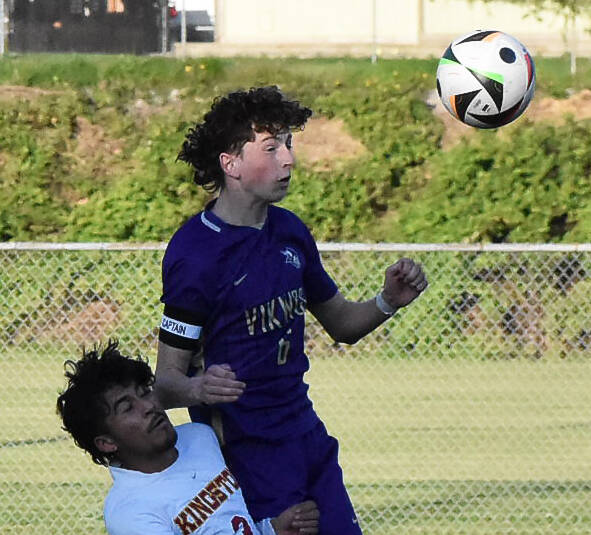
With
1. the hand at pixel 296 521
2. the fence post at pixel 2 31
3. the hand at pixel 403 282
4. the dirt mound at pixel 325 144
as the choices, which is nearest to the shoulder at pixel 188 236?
the hand at pixel 403 282

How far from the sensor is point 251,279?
458cm

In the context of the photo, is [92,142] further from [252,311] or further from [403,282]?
[252,311]

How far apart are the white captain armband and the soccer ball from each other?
8.28 feet

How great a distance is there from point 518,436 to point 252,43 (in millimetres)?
18193

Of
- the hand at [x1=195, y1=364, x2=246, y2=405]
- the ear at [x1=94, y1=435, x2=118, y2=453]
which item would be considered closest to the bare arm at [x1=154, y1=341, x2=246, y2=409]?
the hand at [x1=195, y1=364, x2=246, y2=405]

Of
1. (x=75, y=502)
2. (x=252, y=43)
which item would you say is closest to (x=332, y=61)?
(x=252, y=43)

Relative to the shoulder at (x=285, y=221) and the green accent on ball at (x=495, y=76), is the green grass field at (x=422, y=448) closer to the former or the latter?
the green accent on ball at (x=495, y=76)

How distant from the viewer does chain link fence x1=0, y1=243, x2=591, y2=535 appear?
899 centimetres

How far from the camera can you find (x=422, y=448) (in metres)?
11.0

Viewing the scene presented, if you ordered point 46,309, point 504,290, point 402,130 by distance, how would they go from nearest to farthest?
point 46,309 < point 504,290 < point 402,130

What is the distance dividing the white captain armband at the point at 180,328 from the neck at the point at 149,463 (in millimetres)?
364

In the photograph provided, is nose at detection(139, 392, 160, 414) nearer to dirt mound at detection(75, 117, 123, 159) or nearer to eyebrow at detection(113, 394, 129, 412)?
eyebrow at detection(113, 394, 129, 412)

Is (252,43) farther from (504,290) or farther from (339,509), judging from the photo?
(339,509)

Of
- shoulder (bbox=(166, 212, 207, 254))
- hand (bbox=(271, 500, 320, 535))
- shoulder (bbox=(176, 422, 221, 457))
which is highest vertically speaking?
shoulder (bbox=(166, 212, 207, 254))
